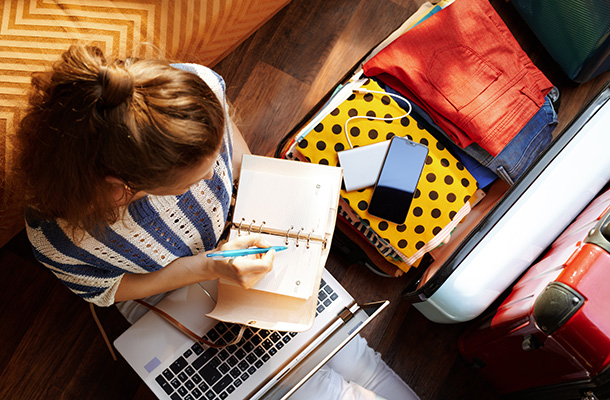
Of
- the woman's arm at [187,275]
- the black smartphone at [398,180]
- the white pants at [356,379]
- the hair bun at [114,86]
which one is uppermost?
the hair bun at [114,86]

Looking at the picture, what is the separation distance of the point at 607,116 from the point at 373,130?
1.81 feet

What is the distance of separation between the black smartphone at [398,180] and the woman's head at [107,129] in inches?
25.5

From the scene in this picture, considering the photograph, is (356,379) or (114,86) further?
(356,379)

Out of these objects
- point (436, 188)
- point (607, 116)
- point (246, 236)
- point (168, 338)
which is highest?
point (607, 116)

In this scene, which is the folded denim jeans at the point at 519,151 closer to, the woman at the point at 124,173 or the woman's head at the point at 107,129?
the woman at the point at 124,173

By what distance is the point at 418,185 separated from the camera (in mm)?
1241

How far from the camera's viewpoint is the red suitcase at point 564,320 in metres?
0.81

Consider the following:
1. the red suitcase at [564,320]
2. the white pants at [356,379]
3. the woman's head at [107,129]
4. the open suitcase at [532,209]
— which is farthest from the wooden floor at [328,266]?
the woman's head at [107,129]

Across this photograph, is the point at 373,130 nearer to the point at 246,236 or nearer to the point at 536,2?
the point at 246,236

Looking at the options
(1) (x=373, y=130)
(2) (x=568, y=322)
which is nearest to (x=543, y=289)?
(2) (x=568, y=322)

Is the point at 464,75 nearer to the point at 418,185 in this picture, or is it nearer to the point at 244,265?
the point at 418,185

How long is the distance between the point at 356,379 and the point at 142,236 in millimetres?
740

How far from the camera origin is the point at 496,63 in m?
1.27

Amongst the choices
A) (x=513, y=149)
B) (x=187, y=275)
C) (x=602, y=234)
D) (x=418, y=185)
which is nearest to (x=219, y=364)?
(x=187, y=275)
